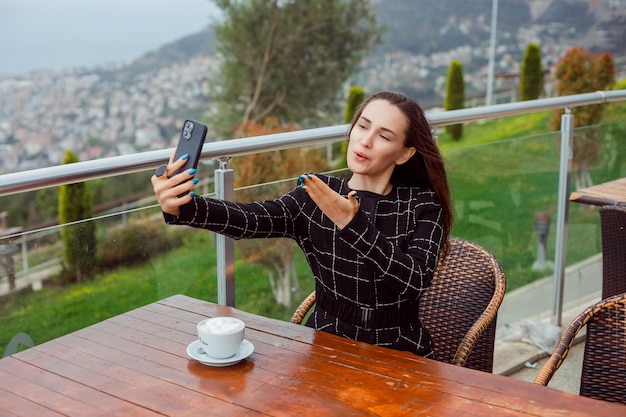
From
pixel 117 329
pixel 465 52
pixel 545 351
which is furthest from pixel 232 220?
pixel 465 52

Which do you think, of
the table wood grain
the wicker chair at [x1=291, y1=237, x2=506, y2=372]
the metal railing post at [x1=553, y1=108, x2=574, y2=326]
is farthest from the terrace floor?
the wicker chair at [x1=291, y1=237, x2=506, y2=372]

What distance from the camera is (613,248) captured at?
295 cm

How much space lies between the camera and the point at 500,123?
774 inches

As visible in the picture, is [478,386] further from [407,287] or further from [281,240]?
[281,240]

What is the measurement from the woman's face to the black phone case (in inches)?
17.1

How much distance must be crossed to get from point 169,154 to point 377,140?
619mm

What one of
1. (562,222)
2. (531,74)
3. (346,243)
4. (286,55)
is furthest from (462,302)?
(286,55)

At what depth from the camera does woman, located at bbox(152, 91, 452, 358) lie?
1.87 meters

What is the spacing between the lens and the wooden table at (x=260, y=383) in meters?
1.33

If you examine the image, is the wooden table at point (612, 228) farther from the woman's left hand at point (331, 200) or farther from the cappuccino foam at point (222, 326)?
the cappuccino foam at point (222, 326)

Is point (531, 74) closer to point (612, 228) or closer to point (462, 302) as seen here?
point (612, 228)

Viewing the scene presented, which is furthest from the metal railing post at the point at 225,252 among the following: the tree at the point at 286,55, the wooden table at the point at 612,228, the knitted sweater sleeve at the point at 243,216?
the tree at the point at 286,55

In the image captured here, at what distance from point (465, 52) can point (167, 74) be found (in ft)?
36.9

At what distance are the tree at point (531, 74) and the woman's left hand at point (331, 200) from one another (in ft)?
58.0
